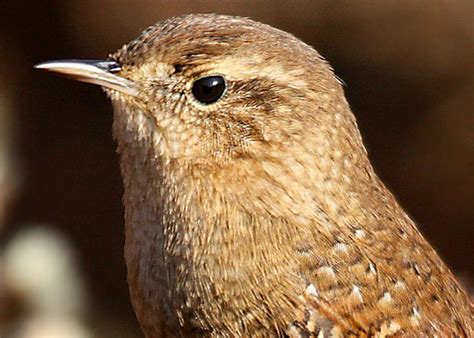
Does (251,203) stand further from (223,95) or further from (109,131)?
(109,131)

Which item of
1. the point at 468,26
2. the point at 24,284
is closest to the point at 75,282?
the point at 24,284

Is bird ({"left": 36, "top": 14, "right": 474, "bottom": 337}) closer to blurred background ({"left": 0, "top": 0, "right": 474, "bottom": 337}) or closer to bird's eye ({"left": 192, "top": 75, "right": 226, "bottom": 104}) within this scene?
bird's eye ({"left": 192, "top": 75, "right": 226, "bottom": 104})

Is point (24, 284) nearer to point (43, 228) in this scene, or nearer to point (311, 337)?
point (43, 228)

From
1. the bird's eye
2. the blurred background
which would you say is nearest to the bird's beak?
the bird's eye

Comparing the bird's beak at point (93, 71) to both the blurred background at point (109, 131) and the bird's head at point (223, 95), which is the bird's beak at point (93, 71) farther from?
the blurred background at point (109, 131)

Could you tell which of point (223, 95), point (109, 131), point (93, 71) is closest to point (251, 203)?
point (223, 95)

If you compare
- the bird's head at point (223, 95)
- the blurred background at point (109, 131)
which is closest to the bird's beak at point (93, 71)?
the bird's head at point (223, 95)
